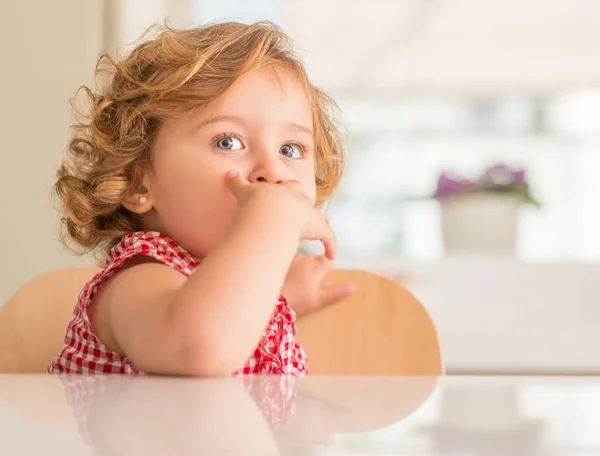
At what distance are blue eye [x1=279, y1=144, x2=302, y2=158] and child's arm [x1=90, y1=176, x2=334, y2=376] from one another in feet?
0.72

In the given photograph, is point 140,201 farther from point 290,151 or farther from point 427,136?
point 427,136

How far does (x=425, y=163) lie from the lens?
368 cm

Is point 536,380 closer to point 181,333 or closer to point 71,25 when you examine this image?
point 181,333

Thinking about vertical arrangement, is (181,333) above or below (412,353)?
above

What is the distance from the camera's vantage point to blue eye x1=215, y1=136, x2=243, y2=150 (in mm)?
1032

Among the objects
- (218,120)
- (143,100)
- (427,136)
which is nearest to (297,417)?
(218,120)

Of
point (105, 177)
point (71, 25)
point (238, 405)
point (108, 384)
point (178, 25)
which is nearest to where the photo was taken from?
point (238, 405)

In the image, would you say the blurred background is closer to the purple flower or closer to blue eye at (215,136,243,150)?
the purple flower

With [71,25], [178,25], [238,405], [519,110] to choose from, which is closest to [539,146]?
[519,110]

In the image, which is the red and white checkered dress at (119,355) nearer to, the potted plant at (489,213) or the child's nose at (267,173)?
the child's nose at (267,173)

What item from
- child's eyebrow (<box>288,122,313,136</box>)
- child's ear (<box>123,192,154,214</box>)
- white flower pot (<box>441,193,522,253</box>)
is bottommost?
white flower pot (<box>441,193,522,253</box>)

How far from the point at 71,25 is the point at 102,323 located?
203 cm

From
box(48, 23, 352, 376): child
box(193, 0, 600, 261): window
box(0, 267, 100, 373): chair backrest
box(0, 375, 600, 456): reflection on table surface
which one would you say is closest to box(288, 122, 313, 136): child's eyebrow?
box(48, 23, 352, 376): child

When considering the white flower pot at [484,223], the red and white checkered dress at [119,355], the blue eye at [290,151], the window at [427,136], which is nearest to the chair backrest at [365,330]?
the red and white checkered dress at [119,355]
